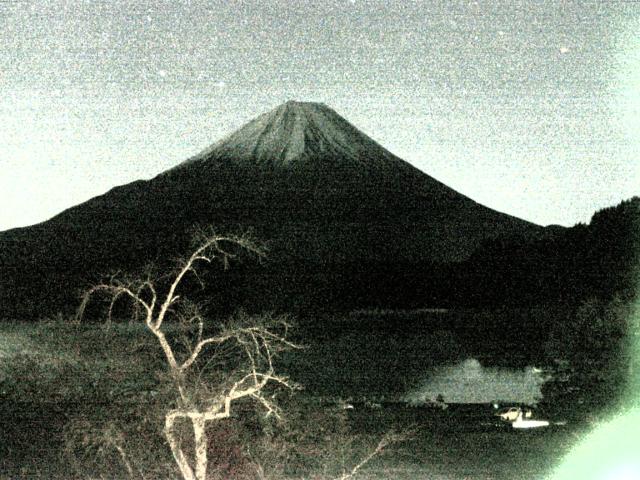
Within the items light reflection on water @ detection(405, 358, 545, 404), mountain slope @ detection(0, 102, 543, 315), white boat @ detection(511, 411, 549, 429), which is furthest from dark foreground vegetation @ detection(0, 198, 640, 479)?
mountain slope @ detection(0, 102, 543, 315)

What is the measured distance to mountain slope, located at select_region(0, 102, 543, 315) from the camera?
12169 centimetres

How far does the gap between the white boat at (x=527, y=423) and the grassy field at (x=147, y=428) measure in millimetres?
406

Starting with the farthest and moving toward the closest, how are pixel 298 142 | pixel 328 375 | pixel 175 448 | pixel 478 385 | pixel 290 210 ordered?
pixel 298 142 < pixel 290 210 < pixel 328 375 < pixel 478 385 < pixel 175 448

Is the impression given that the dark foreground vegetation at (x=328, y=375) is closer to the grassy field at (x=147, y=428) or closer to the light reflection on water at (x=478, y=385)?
the grassy field at (x=147, y=428)

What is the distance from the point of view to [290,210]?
486 ft

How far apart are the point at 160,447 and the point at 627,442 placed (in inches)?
329

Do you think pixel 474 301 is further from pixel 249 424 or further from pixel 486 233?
pixel 486 233

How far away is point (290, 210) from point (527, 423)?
128 meters

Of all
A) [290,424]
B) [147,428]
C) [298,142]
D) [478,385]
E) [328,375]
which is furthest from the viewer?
[298,142]

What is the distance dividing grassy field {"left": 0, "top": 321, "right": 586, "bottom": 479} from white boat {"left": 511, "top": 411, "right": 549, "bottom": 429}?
1.33 feet

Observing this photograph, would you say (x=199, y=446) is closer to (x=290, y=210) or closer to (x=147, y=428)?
(x=147, y=428)

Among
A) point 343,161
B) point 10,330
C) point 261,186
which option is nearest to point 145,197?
point 261,186

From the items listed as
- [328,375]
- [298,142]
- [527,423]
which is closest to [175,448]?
[527,423]

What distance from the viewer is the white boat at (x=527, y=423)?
2073 cm
